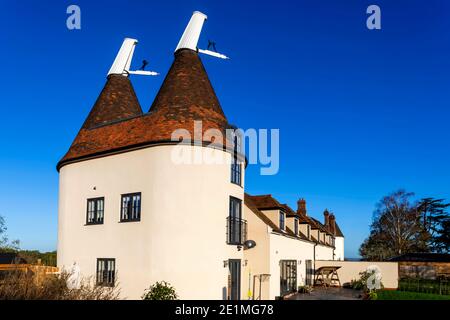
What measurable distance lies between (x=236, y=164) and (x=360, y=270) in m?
19.7

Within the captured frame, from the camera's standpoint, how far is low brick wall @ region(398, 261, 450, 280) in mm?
32031

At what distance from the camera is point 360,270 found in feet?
113

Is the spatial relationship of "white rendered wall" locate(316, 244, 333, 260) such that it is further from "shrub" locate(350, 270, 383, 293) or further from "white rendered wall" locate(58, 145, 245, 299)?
"white rendered wall" locate(58, 145, 245, 299)

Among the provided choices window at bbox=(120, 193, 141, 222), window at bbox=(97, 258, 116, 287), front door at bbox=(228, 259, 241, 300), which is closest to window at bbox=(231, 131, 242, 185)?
front door at bbox=(228, 259, 241, 300)

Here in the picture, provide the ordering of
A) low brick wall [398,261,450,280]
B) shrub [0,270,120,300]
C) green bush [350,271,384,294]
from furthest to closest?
low brick wall [398,261,450,280]
green bush [350,271,384,294]
shrub [0,270,120,300]

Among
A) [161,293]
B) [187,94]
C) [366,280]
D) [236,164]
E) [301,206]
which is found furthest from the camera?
[301,206]

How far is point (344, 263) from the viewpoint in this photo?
1389 inches

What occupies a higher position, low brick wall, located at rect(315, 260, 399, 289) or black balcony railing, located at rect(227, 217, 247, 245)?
black balcony railing, located at rect(227, 217, 247, 245)

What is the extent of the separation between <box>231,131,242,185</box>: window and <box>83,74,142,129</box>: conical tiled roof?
233 inches

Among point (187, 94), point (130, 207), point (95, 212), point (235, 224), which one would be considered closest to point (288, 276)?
point (235, 224)

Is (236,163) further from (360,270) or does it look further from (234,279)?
(360,270)
